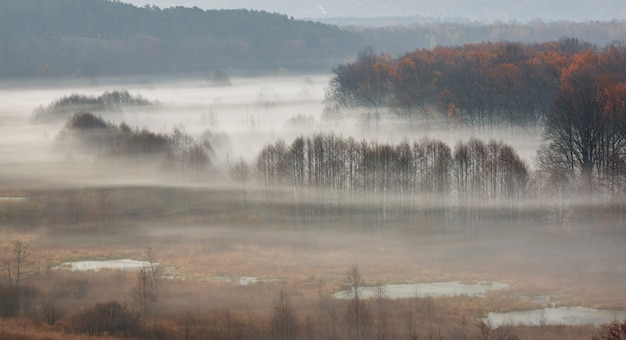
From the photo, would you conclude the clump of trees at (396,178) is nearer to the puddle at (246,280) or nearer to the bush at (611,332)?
the puddle at (246,280)

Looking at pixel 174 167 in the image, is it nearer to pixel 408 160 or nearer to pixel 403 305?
pixel 408 160

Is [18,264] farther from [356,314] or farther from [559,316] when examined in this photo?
[559,316]

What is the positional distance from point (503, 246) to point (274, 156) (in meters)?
23.0

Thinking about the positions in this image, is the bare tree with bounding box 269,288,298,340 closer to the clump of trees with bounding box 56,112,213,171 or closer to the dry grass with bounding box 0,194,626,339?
the dry grass with bounding box 0,194,626,339

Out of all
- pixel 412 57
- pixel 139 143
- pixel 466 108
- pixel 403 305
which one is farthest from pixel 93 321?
pixel 412 57

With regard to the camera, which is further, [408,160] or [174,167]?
[174,167]

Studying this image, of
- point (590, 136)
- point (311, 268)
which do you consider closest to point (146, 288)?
point (311, 268)

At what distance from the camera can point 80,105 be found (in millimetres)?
131875

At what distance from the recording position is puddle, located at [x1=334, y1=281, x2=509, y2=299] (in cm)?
4947

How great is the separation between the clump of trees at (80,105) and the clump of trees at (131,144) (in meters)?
18.4

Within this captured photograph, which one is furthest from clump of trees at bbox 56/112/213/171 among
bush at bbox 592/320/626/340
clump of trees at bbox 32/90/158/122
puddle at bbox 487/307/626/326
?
bush at bbox 592/320/626/340

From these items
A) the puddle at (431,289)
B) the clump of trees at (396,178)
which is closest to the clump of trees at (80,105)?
the clump of trees at (396,178)

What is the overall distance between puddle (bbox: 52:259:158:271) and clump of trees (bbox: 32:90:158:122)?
6837 cm

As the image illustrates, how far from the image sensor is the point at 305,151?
77500 millimetres
